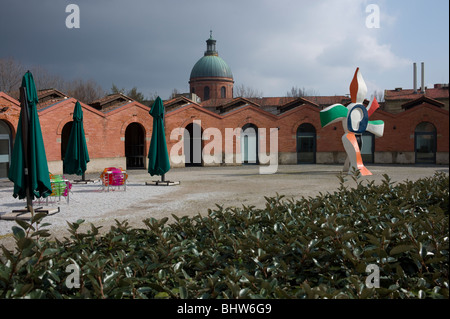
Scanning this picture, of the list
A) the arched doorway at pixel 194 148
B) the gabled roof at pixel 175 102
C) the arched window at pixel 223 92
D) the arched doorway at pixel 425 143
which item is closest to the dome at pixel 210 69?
the arched window at pixel 223 92

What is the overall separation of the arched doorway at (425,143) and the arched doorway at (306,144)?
24.1 feet

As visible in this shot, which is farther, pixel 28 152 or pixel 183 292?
pixel 28 152

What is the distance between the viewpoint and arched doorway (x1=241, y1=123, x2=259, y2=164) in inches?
1098

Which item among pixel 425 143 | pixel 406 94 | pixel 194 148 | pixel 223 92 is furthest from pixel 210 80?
pixel 425 143

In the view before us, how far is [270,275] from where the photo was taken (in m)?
2.69

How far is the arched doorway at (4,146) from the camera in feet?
59.1

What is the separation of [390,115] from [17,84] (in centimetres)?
2861

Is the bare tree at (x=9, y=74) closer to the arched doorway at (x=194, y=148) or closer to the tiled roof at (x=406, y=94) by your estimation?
the arched doorway at (x=194, y=148)

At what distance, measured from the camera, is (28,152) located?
26.9ft

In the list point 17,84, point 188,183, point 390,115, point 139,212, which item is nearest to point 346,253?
point 139,212

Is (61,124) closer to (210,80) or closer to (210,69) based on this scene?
(210,80)

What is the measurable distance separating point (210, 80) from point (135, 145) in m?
33.9

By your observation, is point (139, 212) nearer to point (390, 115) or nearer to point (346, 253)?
point (346, 253)

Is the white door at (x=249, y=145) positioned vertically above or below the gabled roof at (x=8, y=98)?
below
